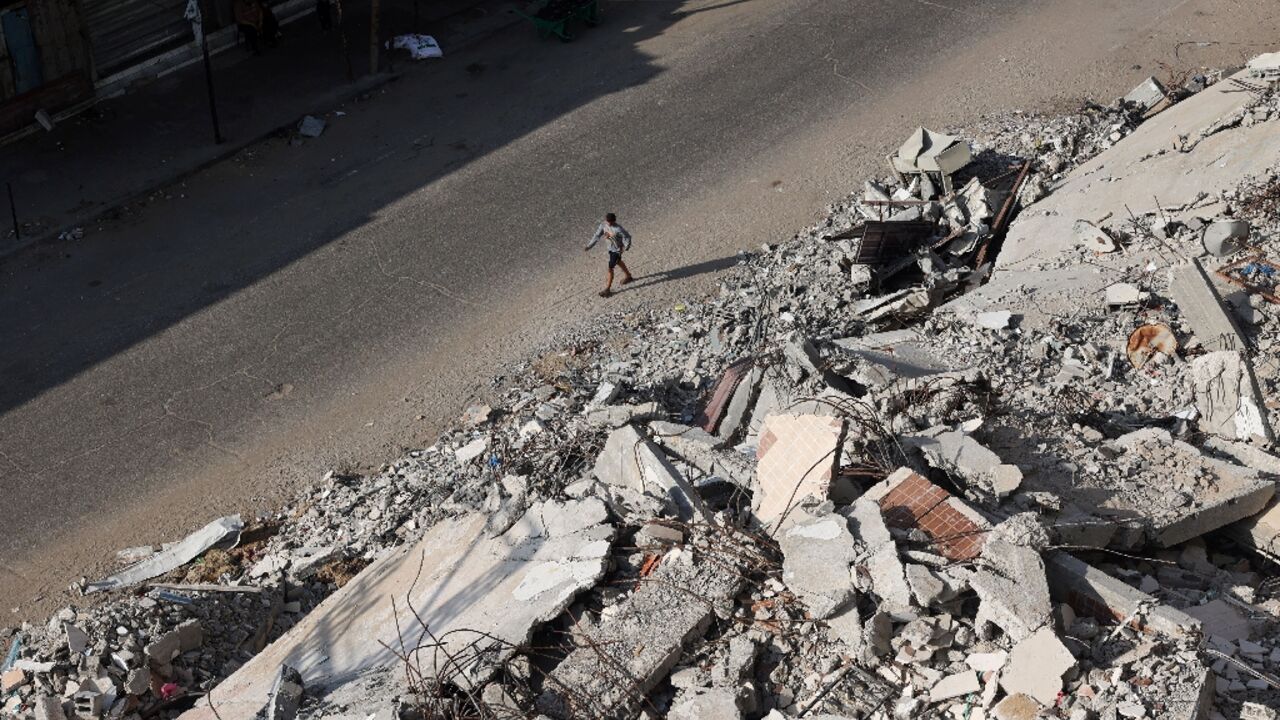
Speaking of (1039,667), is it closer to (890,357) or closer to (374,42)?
(890,357)

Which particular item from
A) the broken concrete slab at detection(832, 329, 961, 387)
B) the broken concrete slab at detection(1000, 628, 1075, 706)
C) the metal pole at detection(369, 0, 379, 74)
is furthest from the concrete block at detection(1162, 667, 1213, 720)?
the metal pole at detection(369, 0, 379, 74)

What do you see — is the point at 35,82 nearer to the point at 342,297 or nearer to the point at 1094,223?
the point at 342,297

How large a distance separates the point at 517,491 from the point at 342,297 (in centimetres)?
464

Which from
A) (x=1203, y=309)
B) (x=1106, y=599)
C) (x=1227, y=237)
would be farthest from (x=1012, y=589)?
(x=1227, y=237)

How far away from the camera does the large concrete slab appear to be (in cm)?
1334

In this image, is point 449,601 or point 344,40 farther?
point 344,40

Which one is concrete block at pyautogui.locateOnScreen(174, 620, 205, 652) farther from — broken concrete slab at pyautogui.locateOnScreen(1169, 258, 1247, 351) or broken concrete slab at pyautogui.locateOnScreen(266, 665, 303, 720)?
broken concrete slab at pyautogui.locateOnScreen(1169, 258, 1247, 351)

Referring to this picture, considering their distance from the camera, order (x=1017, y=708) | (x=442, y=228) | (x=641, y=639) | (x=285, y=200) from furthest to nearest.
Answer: (x=285, y=200) < (x=442, y=228) < (x=641, y=639) < (x=1017, y=708)

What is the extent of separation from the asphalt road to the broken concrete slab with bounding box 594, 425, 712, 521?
2.79m

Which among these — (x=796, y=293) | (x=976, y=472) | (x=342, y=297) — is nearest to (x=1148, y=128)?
(x=796, y=293)

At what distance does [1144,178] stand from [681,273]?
16.0 ft

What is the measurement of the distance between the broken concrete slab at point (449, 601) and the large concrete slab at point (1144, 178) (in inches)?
235

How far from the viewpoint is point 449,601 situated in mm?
9273

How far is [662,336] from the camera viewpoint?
509 inches
